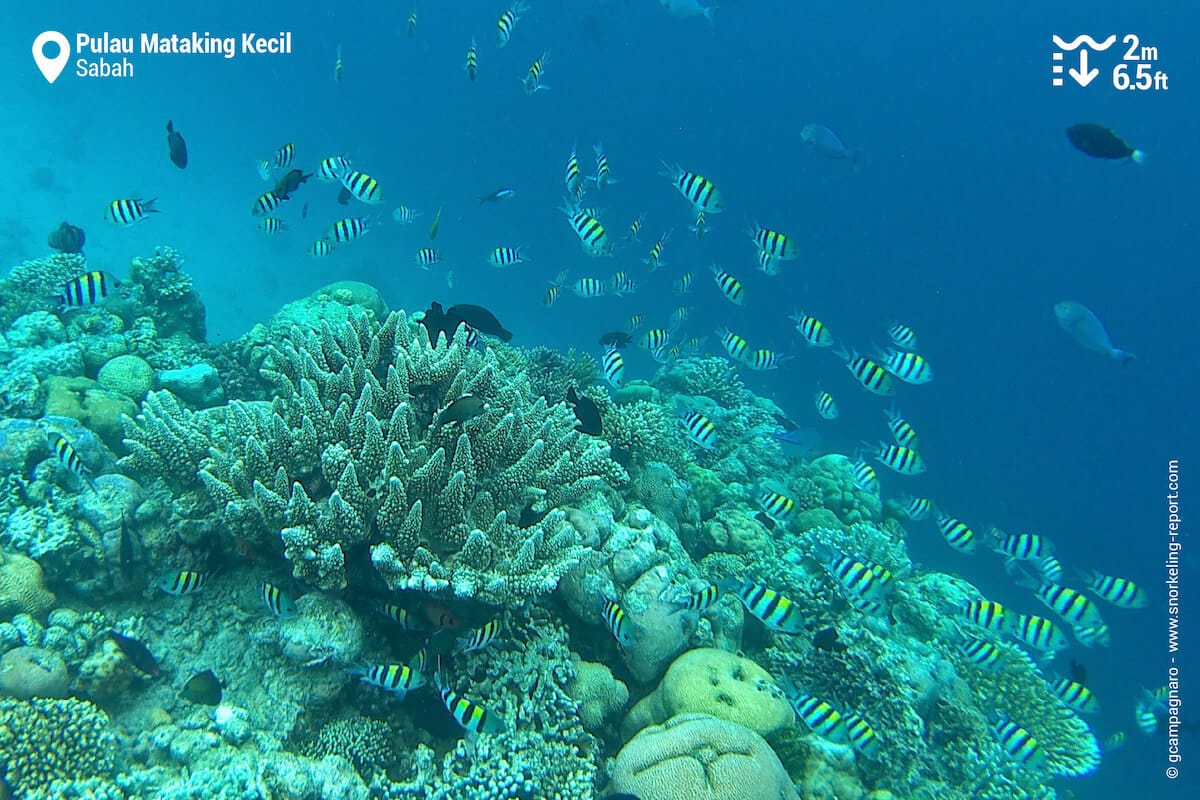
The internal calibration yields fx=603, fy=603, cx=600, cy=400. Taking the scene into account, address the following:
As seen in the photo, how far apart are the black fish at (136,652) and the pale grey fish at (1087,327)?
40.1ft

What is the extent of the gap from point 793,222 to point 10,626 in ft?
224

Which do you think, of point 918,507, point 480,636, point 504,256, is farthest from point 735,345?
point 480,636

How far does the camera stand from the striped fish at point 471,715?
3.28 meters

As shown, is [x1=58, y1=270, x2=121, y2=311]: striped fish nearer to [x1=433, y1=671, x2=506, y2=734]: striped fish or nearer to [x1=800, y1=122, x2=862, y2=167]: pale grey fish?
[x1=433, y1=671, x2=506, y2=734]: striped fish

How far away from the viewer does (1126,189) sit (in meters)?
59.5

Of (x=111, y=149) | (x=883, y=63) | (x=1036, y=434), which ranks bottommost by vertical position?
(x=1036, y=434)

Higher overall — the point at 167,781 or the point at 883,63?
the point at 883,63

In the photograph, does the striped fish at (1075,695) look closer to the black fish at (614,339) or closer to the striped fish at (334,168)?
the black fish at (614,339)

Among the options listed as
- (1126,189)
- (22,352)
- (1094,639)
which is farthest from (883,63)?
(22,352)

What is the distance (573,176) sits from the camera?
8688mm

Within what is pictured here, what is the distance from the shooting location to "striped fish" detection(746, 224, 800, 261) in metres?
7.96

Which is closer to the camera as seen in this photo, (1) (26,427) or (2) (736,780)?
(2) (736,780)

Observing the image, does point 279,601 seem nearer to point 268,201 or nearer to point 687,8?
point 268,201

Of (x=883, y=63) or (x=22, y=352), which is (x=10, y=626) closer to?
A: (x=22, y=352)
